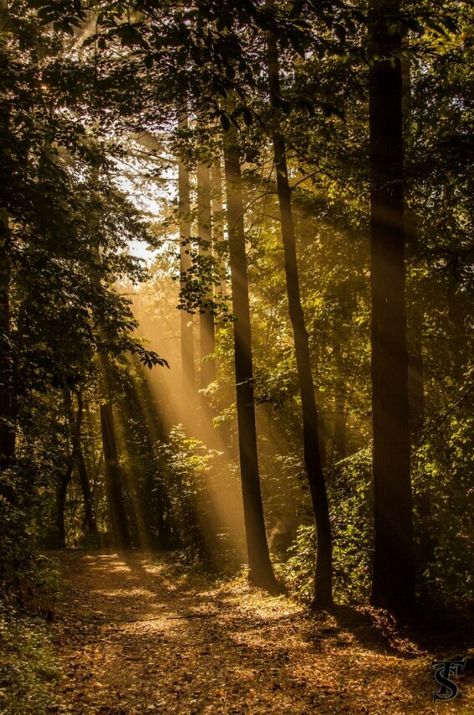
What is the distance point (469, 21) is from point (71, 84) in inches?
226

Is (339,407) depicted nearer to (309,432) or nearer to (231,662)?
(309,432)

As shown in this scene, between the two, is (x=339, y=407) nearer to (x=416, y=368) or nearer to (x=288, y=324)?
(x=288, y=324)

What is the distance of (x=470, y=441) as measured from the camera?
8.82m

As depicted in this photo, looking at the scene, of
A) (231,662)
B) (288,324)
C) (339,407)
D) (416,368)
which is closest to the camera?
(231,662)

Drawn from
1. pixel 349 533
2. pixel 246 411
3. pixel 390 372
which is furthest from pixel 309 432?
pixel 246 411

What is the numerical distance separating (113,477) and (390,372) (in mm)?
18371

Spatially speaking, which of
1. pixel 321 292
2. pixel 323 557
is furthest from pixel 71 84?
pixel 323 557

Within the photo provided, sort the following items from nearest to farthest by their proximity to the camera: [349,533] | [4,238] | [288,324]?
[4,238], [349,533], [288,324]

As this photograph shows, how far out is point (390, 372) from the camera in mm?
9000

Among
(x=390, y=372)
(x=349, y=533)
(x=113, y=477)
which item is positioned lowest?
(x=349, y=533)

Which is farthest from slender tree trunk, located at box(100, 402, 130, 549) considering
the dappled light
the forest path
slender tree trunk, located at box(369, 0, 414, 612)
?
slender tree trunk, located at box(369, 0, 414, 612)

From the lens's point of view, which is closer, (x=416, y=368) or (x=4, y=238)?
(x=4, y=238)

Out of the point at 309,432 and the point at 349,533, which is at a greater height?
the point at 309,432

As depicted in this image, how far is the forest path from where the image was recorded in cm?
652
